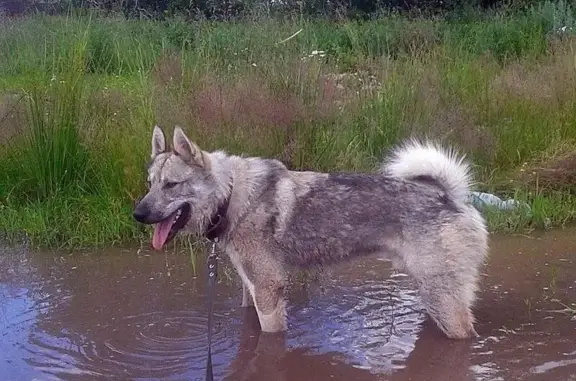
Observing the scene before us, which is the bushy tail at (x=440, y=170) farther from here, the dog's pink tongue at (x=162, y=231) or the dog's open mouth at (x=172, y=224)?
the dog's pink tongue at (x=162, y=231)

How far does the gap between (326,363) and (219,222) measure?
3.24 feet

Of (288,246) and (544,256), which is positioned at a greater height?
(288,246)

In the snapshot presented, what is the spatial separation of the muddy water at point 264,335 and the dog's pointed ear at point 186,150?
101 cm

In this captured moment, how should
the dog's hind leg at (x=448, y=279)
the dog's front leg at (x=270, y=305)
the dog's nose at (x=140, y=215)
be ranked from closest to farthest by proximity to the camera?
the dog's nose at (x=140, y=215), the dog's hind leg at (x=448, y=279), the dog's front leg at (x=270, y=305)

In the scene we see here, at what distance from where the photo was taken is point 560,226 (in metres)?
6.52

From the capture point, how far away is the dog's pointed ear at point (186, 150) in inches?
171

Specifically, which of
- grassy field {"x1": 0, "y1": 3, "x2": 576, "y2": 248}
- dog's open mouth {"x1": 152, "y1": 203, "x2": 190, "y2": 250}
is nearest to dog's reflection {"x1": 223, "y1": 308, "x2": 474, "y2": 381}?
dog's open mouth {"x1": 152, "y1": 203, "x2": 190, "y2": 250}

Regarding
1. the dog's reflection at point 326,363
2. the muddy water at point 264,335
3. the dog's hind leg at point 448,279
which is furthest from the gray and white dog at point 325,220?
the muddy water at point 264,335

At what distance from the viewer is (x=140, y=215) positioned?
4.14 metres

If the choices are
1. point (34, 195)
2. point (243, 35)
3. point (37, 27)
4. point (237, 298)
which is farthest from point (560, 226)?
point (37, 27)

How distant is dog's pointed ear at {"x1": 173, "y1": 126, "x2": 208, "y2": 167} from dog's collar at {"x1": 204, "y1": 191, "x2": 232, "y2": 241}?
26 cm

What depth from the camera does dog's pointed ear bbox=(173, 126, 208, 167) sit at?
14.2 feet

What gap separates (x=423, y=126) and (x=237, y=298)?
9.54 feet

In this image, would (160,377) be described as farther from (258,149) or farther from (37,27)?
(37,27)
